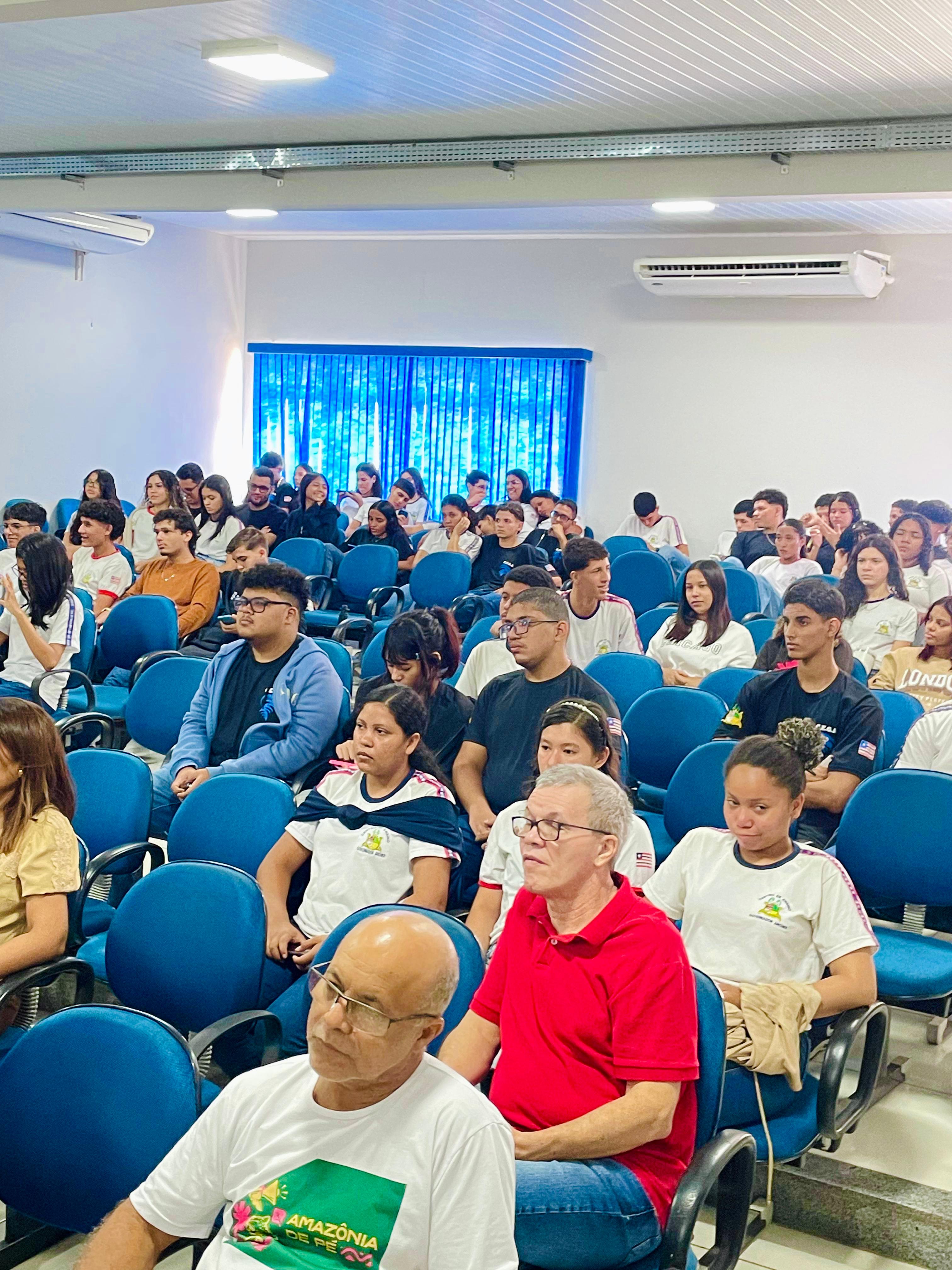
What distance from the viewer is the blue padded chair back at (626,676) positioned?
5.04 meters

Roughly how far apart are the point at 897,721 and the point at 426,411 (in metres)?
8.31

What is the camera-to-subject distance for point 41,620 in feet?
18.0

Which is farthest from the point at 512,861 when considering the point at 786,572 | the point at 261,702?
the point at 786,572

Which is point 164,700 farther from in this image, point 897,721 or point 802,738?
point 897,721

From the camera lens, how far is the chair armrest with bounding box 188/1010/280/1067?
2541mm

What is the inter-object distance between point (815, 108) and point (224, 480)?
4872 millimetres

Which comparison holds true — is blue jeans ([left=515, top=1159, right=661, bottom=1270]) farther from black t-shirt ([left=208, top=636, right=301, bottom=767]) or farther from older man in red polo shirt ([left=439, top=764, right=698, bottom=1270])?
black t-shirt ([left=208, top=636, right=301, bottom=767])

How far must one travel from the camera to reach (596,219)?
9.96 m

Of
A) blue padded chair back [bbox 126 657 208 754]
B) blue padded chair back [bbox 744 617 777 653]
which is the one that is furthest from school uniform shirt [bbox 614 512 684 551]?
blue padded chair back [bbox 126 657 208 754]

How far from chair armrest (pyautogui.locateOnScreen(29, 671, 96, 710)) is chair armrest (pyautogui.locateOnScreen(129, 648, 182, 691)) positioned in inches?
7.6

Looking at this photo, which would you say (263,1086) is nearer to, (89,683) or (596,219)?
(89,683)

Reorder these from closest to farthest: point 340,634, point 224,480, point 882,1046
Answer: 1. point 882,1046
2. point 340,634
3. point 224,480

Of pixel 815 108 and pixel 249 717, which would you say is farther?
pixel 815 108

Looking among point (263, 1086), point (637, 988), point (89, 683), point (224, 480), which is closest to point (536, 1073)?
point (637, 988)
